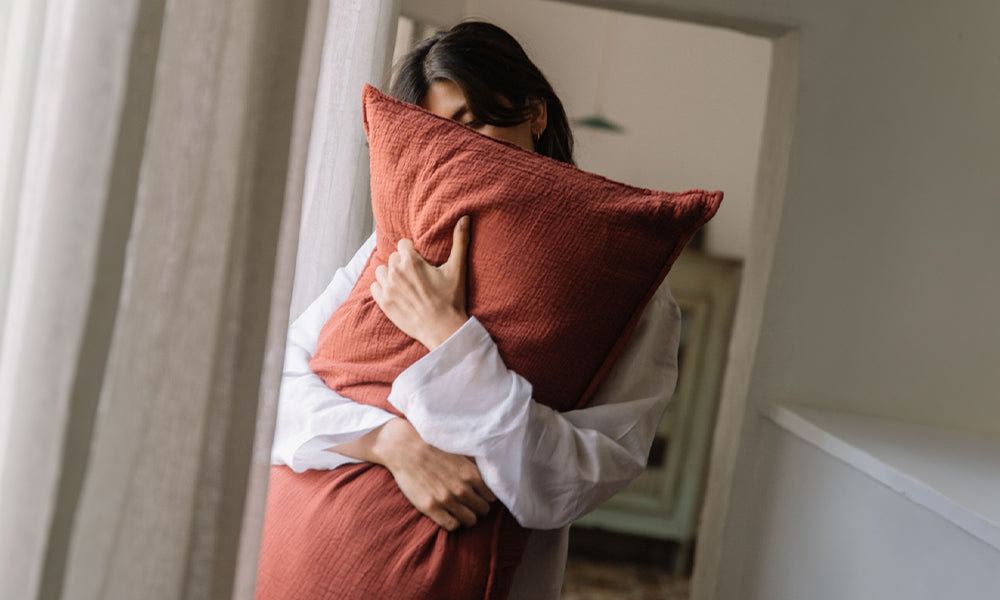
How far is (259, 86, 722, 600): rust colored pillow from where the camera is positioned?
91 centimetres

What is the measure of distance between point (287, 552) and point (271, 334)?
434mm

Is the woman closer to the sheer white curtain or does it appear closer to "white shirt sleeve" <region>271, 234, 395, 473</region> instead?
"white shirt sleeve" <region>271, 234, 395, 473</region>

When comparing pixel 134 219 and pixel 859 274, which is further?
pixel 859 274

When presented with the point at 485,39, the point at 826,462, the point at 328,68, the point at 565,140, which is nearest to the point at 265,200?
the point at 485,39

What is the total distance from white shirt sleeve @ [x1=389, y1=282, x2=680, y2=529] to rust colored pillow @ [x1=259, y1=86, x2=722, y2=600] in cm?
4

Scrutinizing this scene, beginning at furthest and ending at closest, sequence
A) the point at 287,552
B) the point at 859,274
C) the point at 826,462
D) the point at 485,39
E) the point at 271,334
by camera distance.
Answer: the point at 859,274 < the point at 826,462 < the point at 485,39 < the point at 287,552 < the point at 271,334

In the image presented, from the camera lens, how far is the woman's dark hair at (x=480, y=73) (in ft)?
3.81

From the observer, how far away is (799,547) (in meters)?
1.75

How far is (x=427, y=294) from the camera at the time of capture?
0.95 meters

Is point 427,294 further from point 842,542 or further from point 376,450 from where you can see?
point 842,542

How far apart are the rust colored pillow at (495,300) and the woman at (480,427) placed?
2cm

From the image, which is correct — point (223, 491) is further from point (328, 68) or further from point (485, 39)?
point (328, 68)

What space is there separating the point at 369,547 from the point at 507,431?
0.63ft

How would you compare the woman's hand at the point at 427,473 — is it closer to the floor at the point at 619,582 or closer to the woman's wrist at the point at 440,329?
the woman's wrist at the point at 440,329
